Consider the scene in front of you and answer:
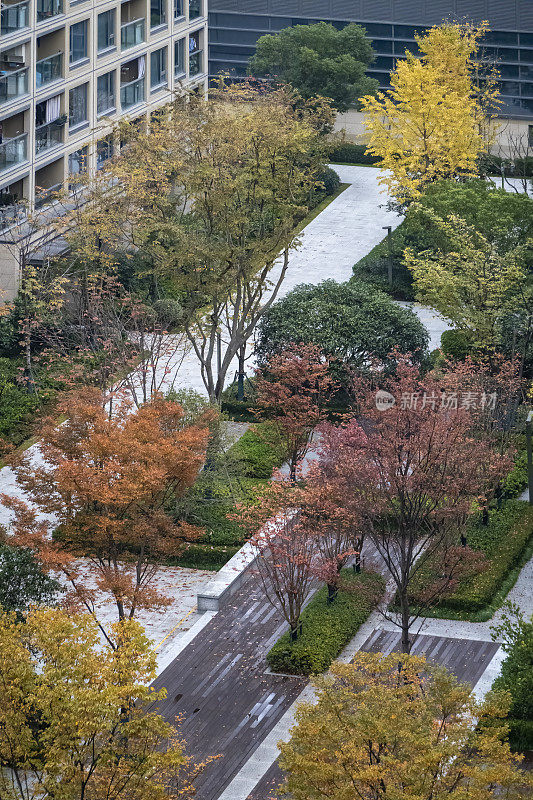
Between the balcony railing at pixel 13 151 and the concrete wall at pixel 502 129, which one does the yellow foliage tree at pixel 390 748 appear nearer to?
the balcony railing at pixel 13 151

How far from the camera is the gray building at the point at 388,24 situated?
70.2m

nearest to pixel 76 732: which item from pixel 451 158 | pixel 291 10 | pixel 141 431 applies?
pixel 141 431

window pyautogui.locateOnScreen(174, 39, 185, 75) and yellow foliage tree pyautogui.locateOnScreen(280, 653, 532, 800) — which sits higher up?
window pyautogui.locateOnScreen(174, 39, 185, 75)

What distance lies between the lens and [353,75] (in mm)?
65750

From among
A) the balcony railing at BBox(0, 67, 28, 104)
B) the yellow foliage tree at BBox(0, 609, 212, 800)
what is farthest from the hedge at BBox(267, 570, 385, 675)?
the balcony railing at BBox(0, 67, 28, 104)

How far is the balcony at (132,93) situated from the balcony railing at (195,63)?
22.5 ft

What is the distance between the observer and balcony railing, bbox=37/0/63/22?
50250 millimetres

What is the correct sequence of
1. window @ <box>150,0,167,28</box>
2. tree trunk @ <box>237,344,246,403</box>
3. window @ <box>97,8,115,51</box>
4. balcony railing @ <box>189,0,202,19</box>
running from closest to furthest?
tree trunk @ <box>237,344,246,403</box>, window @ <box>97,8,115,51</box>, window @ <box>150,0,167,28</box>, balcony railing @ <box>189,0,202,19</box>

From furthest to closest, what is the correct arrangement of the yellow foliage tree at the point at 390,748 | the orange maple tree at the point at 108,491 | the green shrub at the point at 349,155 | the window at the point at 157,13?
the green shrub at the point at 349,155 → the window at the point at 157,13 → the orange maple tree at the point at 108,491 → the yellow foliage tree at the point at 390,748

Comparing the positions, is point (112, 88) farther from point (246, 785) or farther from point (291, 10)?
point (246, 785)

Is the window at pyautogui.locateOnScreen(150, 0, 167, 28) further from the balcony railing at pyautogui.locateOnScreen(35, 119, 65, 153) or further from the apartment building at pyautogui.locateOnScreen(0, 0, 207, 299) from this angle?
the balcony railing at pyautogui.locateOnScreen(35, 119, 65, 153)

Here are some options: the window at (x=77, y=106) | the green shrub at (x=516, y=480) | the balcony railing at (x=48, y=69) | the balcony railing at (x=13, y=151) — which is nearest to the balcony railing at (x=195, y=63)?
the window at (x=77, y=106)

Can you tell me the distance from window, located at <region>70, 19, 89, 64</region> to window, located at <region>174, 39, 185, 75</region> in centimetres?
930

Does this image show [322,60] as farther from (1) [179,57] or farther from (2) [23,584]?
(2) [23,584]
